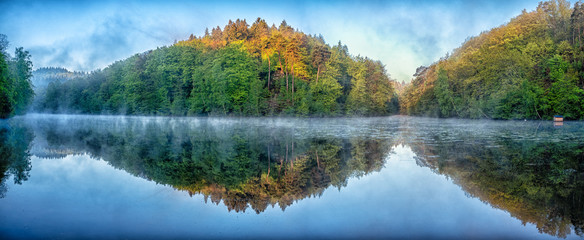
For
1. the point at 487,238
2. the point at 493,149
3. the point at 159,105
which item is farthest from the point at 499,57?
the point at 159,105

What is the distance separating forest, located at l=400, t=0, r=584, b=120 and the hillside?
18.9 m

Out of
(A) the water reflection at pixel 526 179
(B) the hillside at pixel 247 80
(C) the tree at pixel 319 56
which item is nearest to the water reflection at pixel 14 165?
(A) the water reflection at pixel 526 179

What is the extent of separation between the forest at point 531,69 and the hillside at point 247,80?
18911 millimetres

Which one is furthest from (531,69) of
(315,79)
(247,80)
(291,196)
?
(291,196)

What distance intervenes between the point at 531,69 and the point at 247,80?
40.8 m

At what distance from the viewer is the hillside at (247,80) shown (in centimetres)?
5169

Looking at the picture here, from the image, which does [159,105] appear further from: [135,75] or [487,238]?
[487,238]

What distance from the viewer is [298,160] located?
31.9 feet

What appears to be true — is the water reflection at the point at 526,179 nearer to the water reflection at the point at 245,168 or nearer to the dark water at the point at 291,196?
the dark water at the point at 291,196

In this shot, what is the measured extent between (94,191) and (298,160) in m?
5.48

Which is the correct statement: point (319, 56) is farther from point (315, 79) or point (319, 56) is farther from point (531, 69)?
point (531, 69)

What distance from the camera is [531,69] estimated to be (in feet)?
130

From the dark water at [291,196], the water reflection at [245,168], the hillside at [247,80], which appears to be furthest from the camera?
the hillside at [247,80]

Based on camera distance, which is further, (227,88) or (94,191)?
(227,88)
